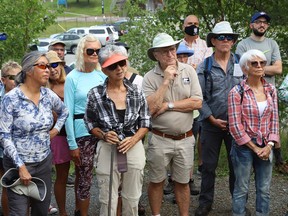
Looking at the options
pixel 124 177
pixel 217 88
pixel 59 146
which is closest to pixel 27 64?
pixel 59 146

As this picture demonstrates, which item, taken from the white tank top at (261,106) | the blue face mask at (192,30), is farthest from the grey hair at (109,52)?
the blue face mask at (192,30)

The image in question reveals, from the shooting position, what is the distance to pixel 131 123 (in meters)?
4.50

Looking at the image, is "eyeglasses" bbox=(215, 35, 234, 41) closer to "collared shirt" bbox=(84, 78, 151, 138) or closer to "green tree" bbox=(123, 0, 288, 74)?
"collared shirt" bbox=(84, 78, 151, 138)

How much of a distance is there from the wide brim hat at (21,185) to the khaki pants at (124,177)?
526mm

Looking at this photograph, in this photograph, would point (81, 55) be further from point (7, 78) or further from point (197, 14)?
point (197, 14)

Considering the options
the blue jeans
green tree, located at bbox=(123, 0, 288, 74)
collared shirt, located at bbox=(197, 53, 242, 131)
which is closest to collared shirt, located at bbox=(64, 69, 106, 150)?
collared shirt, located at bbox=(197, 53, 242, 131)

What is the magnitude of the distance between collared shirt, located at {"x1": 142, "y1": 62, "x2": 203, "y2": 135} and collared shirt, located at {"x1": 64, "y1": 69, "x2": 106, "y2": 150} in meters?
0.56

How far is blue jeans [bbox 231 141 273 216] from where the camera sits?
15.6ft

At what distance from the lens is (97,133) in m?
4.53

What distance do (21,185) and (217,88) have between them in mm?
2207

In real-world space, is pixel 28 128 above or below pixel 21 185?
above

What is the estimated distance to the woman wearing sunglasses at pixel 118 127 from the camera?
444 cm

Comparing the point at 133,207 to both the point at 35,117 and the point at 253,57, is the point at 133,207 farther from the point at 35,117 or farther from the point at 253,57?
the point at 253,57

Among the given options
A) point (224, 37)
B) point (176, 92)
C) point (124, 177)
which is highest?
point (224, 37)
